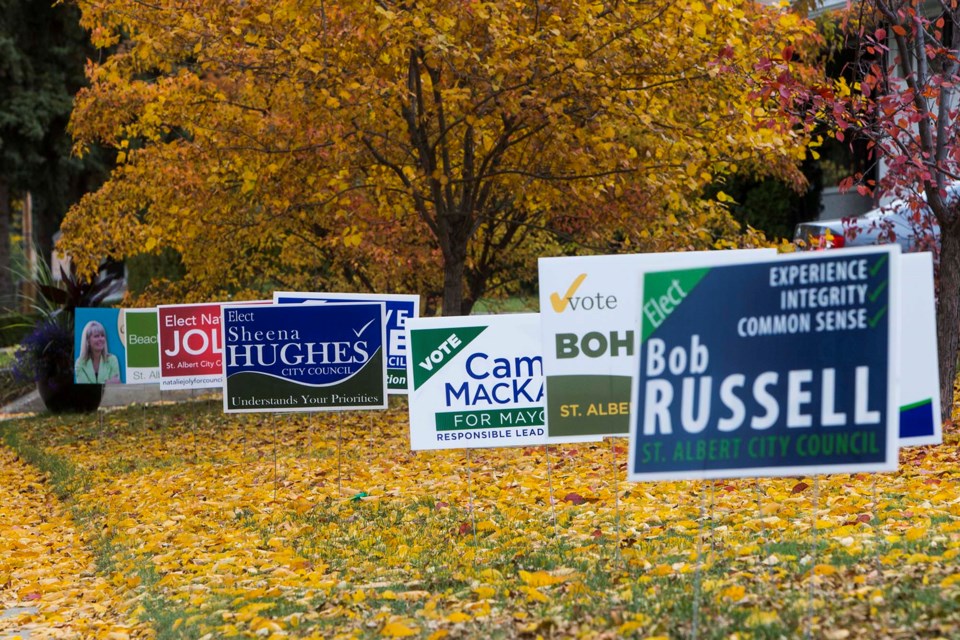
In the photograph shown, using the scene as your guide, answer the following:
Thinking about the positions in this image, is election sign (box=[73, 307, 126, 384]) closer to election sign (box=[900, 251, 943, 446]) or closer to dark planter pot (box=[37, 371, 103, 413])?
dark planter pot (box=[37, 371, 103, 413])

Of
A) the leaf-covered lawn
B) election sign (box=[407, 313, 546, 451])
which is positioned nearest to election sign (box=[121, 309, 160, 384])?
the leaf-covered lawn

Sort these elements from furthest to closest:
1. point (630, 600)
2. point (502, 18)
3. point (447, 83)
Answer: point (447, 83) < point (502, 18) < point (630, 600)

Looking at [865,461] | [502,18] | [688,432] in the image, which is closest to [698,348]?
[688,432]

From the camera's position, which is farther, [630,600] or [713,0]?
[713,0]

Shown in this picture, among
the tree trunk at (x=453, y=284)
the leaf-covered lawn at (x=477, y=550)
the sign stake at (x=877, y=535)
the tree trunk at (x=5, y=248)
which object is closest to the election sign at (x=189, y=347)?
the leaf-covered lawn at (x=477, y=550)

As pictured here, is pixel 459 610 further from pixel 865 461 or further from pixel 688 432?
pixel 865 461

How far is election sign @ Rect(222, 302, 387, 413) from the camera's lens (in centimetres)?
1094

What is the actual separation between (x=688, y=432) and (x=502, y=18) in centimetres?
843

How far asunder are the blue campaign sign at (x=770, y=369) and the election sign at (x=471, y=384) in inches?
139

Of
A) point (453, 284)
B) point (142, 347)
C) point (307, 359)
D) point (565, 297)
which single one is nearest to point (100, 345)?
point (142, 347)

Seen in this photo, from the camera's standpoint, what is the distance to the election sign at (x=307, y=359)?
431 inches

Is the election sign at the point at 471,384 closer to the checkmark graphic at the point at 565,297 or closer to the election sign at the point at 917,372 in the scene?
the checkmark graphic at the point at 565,297

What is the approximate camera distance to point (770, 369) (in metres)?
5.08

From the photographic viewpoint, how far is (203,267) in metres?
18.0
